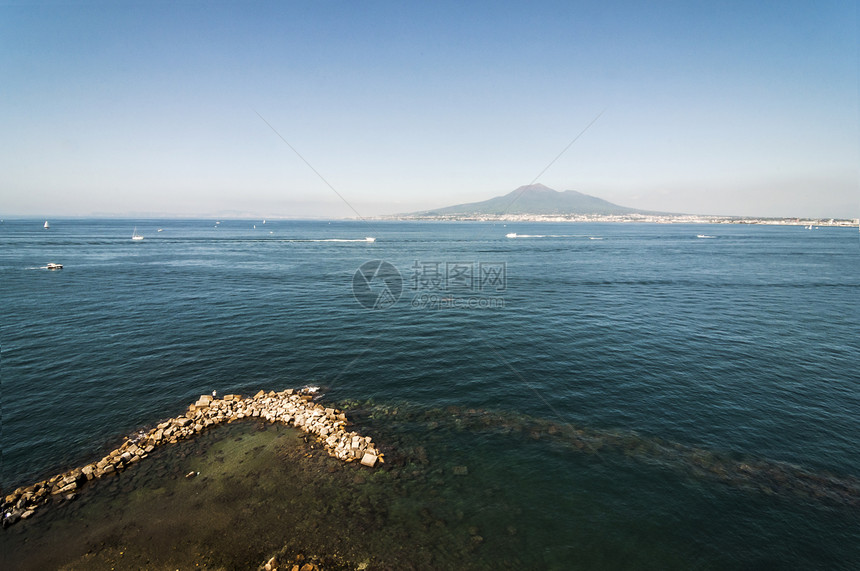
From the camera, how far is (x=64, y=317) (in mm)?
39312

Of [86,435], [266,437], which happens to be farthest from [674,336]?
[86,435]

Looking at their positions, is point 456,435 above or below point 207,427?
below

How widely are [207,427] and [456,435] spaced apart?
14.7 m

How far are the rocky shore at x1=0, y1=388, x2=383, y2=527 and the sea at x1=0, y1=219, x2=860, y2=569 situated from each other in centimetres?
72

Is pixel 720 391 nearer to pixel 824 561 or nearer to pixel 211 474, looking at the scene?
pixel 824 561

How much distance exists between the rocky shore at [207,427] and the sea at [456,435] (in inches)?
28.5

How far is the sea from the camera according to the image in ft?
45.3

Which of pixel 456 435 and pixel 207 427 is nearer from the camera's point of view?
pixel 456 435

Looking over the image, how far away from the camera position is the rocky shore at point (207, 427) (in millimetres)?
15469

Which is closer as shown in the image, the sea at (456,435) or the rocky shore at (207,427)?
the sea at (456,435)

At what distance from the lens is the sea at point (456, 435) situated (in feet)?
45.3

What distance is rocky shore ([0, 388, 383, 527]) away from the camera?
1547 centimetres

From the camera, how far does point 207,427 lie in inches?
815

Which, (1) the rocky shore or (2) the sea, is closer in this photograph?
(2) the sea
